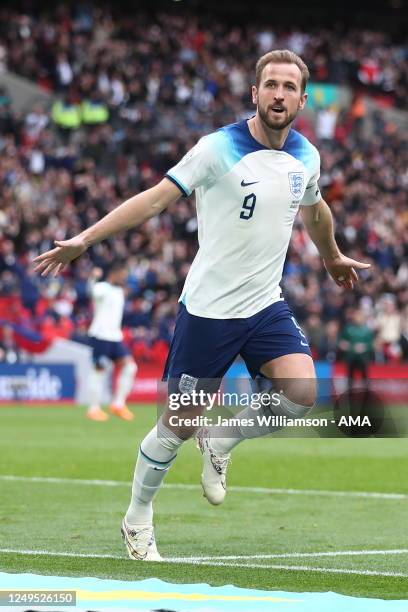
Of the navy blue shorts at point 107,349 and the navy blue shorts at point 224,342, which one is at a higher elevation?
the navy blue shorts at point 224,342

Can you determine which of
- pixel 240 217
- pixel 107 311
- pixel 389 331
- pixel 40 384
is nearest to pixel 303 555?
pixel 240 217

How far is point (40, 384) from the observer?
2828 cm

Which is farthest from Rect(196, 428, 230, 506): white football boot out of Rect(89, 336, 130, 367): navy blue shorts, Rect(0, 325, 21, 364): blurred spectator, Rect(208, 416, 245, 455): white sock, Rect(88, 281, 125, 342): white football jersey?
Rect(0, 325, 21, 364): blurred spectator

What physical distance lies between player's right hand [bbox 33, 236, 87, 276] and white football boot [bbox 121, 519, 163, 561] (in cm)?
189

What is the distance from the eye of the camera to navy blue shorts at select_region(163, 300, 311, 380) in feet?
26.7

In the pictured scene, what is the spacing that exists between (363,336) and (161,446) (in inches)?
783

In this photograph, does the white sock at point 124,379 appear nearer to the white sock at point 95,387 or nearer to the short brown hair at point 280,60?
the white sock at point 95,387

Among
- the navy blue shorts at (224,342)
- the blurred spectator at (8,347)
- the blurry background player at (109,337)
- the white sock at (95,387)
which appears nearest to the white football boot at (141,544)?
the navy blue shorts at (224,342)

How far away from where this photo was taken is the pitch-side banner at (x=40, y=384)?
27.9 meters

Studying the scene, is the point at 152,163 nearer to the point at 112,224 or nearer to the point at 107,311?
the point at 107,311

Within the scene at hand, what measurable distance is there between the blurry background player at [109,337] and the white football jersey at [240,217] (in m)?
14.8

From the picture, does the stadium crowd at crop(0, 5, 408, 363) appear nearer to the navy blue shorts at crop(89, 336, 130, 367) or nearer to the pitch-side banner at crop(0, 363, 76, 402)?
the pitch-side banner at crop(0, 363, 76, 402)

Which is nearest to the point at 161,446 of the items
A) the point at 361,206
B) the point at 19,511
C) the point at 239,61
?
the point at 19,511

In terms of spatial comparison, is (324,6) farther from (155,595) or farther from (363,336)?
(155,595)
